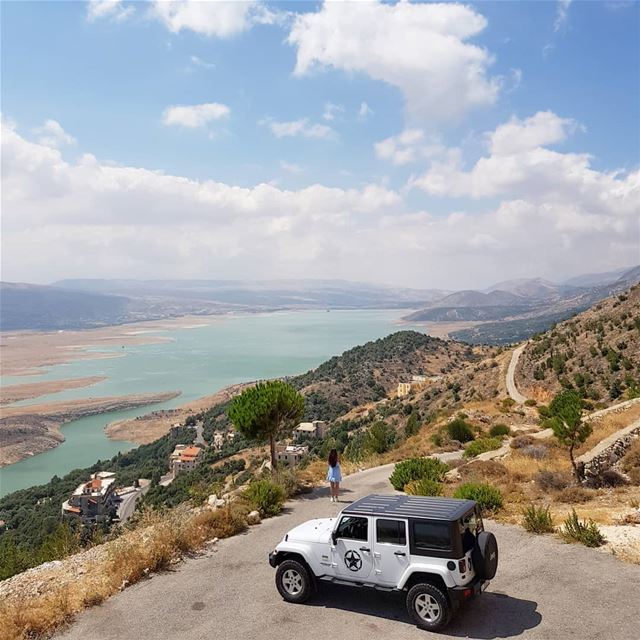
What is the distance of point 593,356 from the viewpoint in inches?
1827

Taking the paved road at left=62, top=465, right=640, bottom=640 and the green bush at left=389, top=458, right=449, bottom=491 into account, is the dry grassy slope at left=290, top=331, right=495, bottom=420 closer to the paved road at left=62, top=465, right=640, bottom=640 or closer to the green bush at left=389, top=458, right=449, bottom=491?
the green bush at left=389, top=458, right=449, bottom=491

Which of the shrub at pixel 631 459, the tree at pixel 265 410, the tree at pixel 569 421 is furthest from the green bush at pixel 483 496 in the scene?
the tree at pixel 265 410

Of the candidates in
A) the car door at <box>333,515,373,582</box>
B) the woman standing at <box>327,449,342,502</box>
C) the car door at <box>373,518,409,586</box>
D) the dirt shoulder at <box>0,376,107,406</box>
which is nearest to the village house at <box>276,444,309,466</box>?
the woman standing at <box>327,449,342,502</box>

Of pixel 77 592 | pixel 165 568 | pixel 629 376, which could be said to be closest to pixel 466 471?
pixel 165 568

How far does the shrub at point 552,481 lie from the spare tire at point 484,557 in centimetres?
883

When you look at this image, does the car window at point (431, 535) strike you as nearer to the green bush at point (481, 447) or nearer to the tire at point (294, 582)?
the tire at point (294, 582)

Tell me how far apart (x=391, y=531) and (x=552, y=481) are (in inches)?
392

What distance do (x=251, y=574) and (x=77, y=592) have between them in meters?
3.05

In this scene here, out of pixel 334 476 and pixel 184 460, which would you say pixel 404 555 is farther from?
pixel 184 460

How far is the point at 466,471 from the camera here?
57.5ft

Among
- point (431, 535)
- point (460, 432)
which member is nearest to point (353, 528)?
point (431, 535)

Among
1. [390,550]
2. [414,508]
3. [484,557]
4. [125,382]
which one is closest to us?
[484,557]

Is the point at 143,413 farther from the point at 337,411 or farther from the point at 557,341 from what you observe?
the point at 557,341

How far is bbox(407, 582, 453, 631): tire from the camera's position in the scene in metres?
7.11
